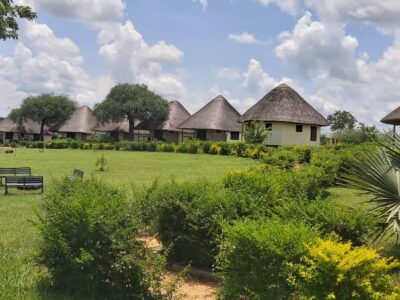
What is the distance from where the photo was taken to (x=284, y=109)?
42062 mm

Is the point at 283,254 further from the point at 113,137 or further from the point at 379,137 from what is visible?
the point at 113,137

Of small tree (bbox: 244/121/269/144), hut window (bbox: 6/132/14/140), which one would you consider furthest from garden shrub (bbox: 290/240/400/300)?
hut window (bbox: 6/132/14/140)

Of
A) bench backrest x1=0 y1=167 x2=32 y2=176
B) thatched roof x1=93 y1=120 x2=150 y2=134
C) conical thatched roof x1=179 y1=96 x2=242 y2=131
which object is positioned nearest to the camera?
bench backrest x1=0 y1=167 x2=32 y2=176

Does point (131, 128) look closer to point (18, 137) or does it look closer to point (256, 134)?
point (18, 137)

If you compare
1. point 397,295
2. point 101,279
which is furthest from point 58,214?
point 397,295

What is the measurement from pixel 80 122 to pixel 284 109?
3780cm

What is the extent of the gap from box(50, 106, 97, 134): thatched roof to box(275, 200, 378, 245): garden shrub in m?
65.5

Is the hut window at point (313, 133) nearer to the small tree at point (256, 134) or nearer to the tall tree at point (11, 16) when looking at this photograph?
the small tree at point (256, 134)

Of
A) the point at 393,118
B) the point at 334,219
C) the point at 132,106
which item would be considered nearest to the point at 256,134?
the point at 393,118

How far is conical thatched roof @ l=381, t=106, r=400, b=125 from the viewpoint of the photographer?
101ft

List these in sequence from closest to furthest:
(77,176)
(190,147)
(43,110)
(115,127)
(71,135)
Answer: (77,176) → (190,147) → (115,127) → (71,135) → (43,110)

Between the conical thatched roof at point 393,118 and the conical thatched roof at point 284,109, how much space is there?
1017 cm

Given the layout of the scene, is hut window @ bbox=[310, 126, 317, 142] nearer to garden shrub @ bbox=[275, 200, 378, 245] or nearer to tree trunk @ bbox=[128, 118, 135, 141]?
tree trunk @ bbox=[128, 118, 135, 141]

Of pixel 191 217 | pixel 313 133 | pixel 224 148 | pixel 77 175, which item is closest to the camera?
pixel 191 217
